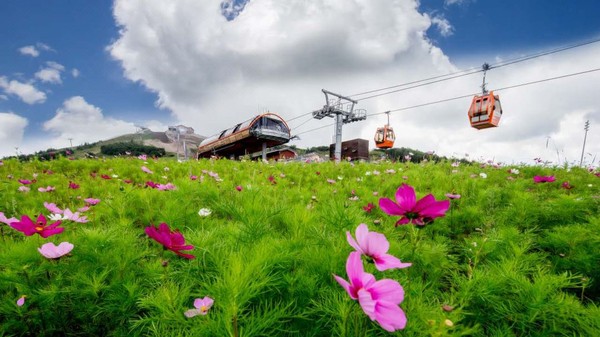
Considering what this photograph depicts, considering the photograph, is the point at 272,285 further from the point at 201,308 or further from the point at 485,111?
the point at 485,111

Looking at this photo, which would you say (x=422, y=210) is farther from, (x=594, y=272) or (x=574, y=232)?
(x=574, y=232)

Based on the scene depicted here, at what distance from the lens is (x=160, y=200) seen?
109 inches

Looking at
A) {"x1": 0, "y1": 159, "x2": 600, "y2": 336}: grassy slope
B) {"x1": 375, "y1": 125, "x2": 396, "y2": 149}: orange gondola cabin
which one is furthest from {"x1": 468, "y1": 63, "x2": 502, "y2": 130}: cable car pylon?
{"x1": 0, "y1": 159, "x2": 600, "y2": 336}: grassy slope

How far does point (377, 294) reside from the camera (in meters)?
0.71

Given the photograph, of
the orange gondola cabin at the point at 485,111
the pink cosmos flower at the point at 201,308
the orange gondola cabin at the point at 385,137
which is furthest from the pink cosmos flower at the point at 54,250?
the orange gondola cabin at the point at 385,137

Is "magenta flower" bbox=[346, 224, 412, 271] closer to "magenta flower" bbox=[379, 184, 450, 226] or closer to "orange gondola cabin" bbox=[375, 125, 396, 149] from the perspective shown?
"magenta flower" bbox=[379, 184, 450, 226]

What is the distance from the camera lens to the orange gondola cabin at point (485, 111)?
16.0 metres

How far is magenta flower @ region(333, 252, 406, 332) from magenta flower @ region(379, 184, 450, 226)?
0.26 metres

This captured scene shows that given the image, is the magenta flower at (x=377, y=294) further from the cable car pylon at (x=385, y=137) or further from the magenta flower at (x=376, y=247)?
the cable car pylon at (x=385, y=137)

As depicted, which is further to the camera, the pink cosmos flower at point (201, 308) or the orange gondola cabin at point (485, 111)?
the orange gondola cabin at point (485, 111)

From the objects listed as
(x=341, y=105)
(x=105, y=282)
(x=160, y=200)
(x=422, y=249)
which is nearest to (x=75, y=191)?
(x=160, y=200)

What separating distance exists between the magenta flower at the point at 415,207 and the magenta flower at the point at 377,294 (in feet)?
0.86

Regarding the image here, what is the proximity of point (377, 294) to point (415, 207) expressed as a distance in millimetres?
324

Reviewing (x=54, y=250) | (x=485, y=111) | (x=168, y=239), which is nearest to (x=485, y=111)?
(x=485, y=111)
